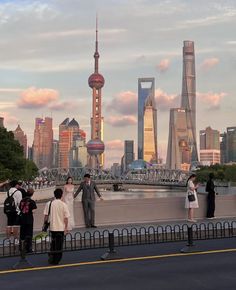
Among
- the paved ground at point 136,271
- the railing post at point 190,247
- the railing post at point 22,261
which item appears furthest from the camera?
the railing post at point 190,247

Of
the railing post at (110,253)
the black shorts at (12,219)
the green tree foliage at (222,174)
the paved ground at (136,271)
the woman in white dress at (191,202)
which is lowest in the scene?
the paved ground at (136,271)

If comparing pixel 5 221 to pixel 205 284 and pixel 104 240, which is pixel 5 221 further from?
pixel 205 284

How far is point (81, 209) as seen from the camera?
59.8ft

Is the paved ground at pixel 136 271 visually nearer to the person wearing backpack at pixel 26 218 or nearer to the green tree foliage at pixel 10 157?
the person wearing backpack at pixel 26 218

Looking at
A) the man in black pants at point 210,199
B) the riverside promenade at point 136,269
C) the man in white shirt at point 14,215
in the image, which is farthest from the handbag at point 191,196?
the man in white shirt at point 14,215

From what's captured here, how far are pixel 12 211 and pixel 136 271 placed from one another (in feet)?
17.4

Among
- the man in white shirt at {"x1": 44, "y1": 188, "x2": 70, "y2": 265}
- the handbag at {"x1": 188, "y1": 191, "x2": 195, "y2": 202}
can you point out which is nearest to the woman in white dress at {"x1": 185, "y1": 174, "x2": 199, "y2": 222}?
the handbag at {"x1": 188, "y1": 191, "x2": 195, "y2": 202}

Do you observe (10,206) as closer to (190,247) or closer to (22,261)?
(22,261)

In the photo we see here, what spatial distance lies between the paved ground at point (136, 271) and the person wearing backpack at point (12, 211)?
2095 mm

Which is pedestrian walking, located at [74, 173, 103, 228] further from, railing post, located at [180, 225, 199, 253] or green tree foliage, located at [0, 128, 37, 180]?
green tree foliage, located at [0, 128, 37, 180]

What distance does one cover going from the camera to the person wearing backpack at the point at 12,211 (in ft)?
48.6

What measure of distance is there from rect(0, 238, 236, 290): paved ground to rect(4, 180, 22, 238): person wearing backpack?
2.09 metres

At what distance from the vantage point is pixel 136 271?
1101 cm

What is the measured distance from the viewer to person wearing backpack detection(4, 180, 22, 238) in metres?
14.8
